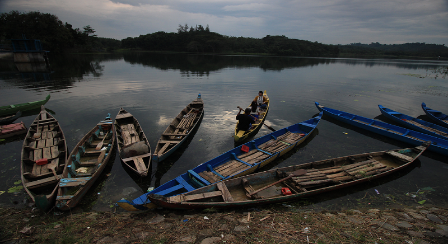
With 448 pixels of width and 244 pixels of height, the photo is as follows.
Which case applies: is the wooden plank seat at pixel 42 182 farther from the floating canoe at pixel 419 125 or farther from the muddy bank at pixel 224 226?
the floating canoe at pixel 419 125

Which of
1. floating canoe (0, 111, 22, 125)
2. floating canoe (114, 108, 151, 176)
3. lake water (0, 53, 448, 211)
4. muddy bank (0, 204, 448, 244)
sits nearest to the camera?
muddy bank (0, 204, 448, 244)

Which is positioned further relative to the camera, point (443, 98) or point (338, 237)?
point (443, 98)

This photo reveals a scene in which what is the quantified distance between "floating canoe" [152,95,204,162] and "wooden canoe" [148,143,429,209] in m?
3.24

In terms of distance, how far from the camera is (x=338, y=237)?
14.9 ft

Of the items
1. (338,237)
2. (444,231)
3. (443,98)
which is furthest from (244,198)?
(443,98)

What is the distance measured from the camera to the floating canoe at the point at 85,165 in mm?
5984

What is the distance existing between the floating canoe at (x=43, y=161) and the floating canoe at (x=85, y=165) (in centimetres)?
29

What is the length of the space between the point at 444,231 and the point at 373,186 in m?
2.79

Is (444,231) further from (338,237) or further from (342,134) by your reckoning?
(342,134)

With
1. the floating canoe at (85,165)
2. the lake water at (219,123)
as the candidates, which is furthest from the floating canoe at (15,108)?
the floating canoe at (85,165)

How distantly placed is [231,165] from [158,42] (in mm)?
118188

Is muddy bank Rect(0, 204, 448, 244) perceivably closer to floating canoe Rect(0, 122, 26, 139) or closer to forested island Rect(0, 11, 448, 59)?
floating canoe Rect(0, 122, 26, 139)

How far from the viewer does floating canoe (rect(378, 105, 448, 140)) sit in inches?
462

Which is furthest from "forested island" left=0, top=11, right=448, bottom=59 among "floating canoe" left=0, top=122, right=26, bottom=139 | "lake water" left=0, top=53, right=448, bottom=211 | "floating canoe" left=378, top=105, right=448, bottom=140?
"floating canoe" left=378, top=105, right=448, bottom=140
